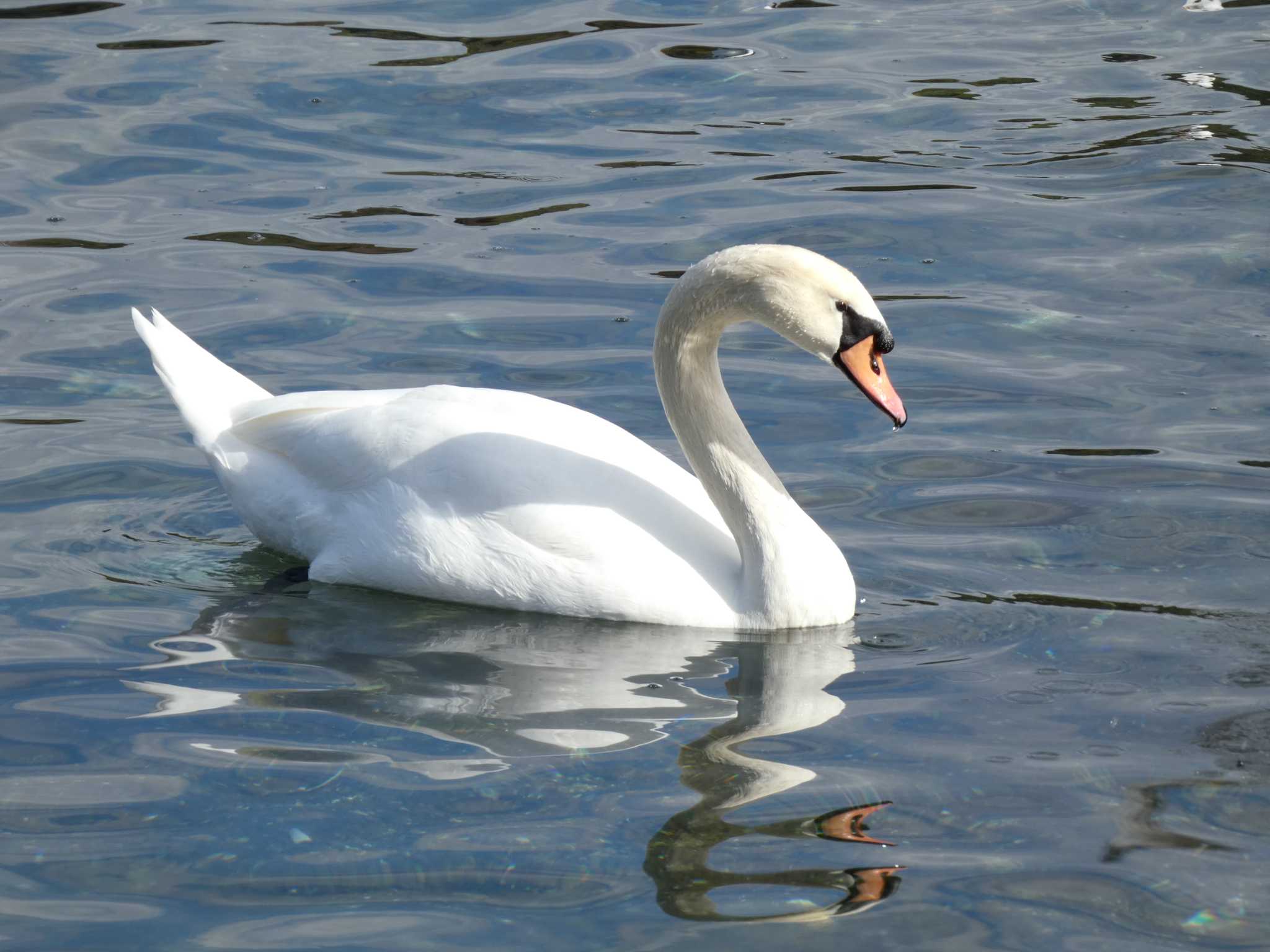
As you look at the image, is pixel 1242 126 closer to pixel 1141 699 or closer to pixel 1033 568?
pixel 1033 568

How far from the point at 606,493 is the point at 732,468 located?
43 cm

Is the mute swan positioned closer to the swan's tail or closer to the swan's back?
the swan's back

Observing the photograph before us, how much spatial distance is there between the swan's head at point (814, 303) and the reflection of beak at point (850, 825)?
1433 millimetres

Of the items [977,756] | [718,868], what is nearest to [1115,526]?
[977,756]

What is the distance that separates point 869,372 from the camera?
19.4 ft

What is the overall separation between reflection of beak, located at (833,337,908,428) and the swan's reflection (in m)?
0.77

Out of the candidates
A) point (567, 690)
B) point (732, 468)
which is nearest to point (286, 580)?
point (567, 690)

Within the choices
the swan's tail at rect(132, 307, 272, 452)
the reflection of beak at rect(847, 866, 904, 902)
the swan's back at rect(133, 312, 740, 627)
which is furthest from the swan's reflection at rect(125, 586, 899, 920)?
the swan's tail at rect(132, 307, 272, 452)

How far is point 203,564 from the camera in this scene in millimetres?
6742

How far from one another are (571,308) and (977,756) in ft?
14.9

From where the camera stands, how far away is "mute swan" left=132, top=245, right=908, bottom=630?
5961 mm

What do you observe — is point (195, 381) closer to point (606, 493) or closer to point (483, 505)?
point (483, 505)

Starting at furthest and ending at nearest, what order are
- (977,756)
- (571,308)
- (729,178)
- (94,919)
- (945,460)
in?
(729,178), (571,308), (945,460), (977,756), (94,919)

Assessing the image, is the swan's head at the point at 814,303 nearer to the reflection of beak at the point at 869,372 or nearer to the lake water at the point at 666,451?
the reflection of beak at the point at 869,372
